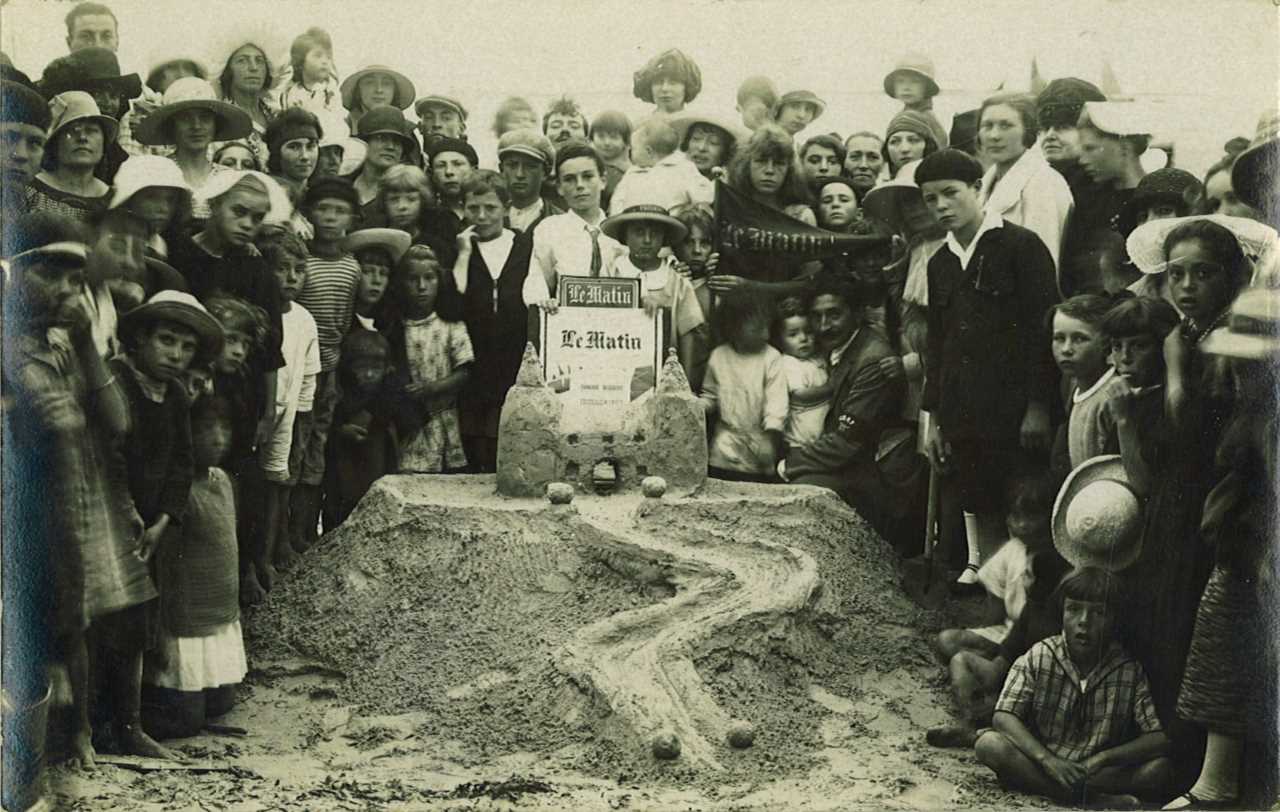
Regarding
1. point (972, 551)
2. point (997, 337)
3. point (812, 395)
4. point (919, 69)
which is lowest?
point (972, 551)

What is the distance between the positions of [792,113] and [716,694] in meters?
3.23

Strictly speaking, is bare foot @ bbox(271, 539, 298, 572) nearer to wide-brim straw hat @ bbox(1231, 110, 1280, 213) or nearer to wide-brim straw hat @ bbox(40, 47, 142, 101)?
wide-brim straw hat @ bbox(40, 47, 142, 101)

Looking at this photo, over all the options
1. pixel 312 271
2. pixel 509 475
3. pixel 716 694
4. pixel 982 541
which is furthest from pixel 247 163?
pixel 982 541

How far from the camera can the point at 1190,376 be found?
28.9ft

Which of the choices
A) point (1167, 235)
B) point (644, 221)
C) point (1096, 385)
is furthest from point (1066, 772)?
point (644, 221)

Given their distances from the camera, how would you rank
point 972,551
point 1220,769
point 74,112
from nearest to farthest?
1. point 1220,769
2. point 74,112
3. point 972,551

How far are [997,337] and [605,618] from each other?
2610mm

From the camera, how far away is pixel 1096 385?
9.01 m

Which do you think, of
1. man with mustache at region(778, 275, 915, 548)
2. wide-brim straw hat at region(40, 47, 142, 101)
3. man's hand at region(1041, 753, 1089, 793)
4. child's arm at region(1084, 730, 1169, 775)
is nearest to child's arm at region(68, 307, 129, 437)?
wide-brim straw hat at region(40, 47, 142, 101)

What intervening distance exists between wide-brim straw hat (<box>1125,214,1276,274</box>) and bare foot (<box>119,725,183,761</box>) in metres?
5.73

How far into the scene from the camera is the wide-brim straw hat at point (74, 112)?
9.05 metres

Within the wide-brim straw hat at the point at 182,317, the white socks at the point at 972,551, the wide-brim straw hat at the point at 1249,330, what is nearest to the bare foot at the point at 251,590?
the wide-brim straw hat at the point at 182,317

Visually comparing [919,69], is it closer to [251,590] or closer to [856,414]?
[856,414]

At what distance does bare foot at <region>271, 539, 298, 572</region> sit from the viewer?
9539 millimetres
